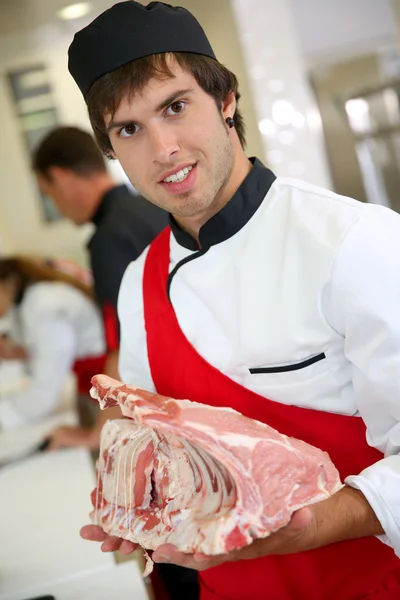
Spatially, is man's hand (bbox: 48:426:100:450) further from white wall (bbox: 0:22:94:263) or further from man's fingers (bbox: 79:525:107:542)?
white wall (bbox: 0:22:94:263)

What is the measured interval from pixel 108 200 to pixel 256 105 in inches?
37.7

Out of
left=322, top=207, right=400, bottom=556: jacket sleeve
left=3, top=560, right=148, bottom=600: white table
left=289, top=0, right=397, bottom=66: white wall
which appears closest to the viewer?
left=322, top=207, right=400, bottom=556: jacket sleeve

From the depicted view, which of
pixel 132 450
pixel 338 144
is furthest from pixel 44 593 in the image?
pixel 338 144

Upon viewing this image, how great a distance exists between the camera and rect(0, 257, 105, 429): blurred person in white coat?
2.46 meters

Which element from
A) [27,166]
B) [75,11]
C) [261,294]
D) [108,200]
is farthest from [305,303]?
[27,166]

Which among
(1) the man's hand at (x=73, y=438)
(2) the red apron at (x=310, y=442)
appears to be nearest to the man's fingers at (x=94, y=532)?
(2) the red apron at (x=310, y=442)

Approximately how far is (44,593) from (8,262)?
147cm

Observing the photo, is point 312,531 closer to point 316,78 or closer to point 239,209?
point 239,209

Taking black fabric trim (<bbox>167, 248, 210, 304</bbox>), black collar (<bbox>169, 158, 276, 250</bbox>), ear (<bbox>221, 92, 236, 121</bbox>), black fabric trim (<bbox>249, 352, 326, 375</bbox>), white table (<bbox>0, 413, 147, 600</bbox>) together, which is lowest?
white table (<bbox>0, 413, 147, 600</bbox>)

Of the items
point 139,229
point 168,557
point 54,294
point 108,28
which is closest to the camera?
point 168,557

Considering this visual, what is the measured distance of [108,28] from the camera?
0.89 meters

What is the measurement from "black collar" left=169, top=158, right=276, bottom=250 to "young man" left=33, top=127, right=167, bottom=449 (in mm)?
648

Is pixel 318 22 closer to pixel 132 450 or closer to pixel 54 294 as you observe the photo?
pixel 54 294

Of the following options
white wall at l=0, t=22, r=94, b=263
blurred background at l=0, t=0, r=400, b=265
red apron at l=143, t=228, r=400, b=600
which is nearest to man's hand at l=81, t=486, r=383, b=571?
red apron at l=143, t=228, r=400, b=600
